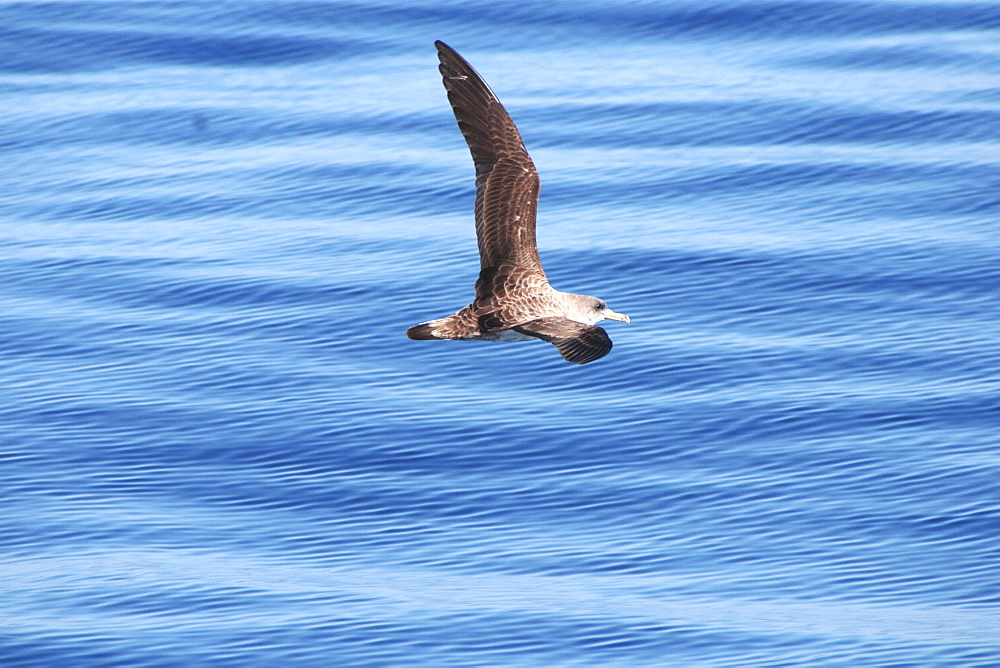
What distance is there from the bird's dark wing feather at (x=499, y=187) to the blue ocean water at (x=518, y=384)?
5.62 metres

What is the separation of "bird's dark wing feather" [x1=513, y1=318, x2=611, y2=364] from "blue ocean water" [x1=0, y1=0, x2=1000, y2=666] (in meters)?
6.20

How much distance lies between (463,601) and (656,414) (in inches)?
161

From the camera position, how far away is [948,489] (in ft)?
64.7

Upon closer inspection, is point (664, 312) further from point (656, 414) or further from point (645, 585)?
point (645, 585)

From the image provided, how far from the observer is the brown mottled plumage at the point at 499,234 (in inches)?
524

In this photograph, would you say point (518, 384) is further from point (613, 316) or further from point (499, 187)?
point (499, 187)

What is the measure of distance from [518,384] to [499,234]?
7.59m

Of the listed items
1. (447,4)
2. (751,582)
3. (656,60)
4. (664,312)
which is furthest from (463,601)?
(447,4)

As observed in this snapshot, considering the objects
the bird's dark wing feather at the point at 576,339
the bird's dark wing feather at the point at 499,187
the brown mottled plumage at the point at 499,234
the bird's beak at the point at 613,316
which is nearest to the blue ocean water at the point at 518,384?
the bird's beak at the point at 613,316

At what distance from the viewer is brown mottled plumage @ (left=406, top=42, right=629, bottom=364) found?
1332 cm

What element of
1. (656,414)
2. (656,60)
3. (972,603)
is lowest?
(972,603)

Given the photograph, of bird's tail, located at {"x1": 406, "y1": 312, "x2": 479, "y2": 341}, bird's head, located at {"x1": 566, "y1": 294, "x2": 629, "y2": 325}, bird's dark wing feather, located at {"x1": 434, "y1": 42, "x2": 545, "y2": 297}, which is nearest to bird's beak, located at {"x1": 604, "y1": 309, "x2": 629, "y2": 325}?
bird's head, located at {"x1": 566, "y1": 294, "x2": 629, "y2": 325}

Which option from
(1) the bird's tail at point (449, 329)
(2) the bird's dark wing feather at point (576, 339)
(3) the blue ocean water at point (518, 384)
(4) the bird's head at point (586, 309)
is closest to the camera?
(2) the bird's dark wing feather at point (576, 339)

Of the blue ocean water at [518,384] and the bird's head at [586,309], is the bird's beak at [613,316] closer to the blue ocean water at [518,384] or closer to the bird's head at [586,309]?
the bird's head at [586,309]
